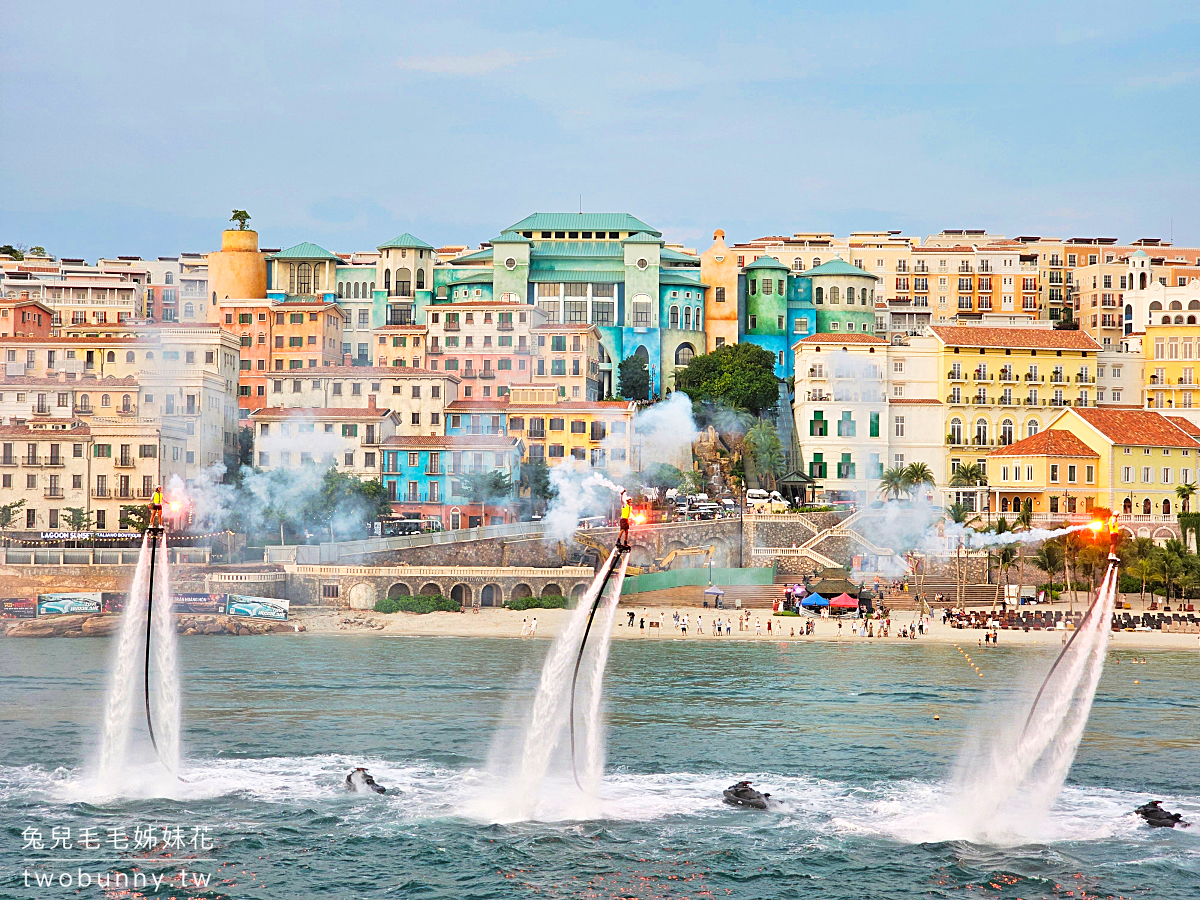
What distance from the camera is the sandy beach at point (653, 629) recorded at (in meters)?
91.0

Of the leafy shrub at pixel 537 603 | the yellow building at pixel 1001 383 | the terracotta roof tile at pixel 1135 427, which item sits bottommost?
the leafy shrub at pixel 537 603

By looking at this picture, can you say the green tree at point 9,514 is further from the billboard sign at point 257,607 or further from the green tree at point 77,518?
the billboard sign at point 257,607

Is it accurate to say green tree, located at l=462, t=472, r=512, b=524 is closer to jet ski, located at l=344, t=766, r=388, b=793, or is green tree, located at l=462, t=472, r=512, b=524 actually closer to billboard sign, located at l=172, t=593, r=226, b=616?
billboard sign, located at l=172, t=593, r=226, b=616

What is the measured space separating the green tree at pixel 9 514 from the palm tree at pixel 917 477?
6723 cm

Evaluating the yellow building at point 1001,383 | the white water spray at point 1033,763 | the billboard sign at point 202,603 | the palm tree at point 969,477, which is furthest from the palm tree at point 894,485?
the white water spray at point 1033,763

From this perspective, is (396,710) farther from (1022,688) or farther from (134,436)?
(134,436)

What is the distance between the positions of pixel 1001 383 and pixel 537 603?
181ft

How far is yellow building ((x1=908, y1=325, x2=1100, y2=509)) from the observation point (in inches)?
5246

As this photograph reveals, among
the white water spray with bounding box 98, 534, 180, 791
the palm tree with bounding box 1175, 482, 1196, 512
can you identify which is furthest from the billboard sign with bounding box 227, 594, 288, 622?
the palm tree with bounding box 1175, 482, 1196, 512

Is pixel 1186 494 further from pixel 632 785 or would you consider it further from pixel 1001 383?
pixel 632 785

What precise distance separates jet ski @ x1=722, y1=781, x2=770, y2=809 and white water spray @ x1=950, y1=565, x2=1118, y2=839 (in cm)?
571

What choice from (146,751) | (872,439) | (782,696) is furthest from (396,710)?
(872,439)

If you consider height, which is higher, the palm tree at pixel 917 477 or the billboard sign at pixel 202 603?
the palm tree at pixel 917 477

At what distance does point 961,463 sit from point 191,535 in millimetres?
64271
